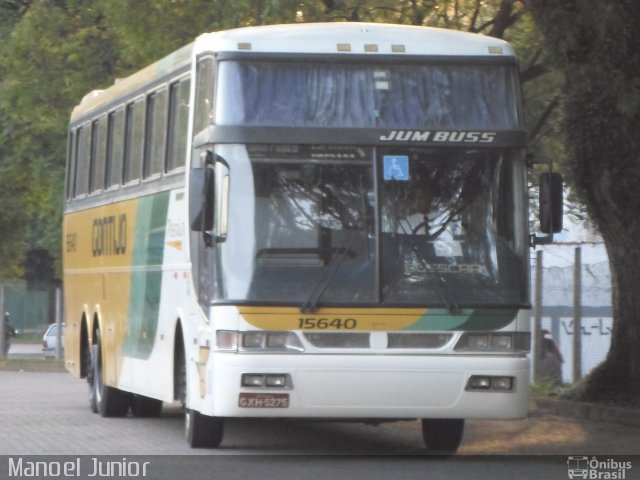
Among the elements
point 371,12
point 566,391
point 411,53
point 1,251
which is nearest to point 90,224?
point 371,12

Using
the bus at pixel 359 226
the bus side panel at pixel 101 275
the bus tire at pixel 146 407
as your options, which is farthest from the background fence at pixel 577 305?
the bus at pixel 359 226

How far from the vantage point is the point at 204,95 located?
1351 centimetres

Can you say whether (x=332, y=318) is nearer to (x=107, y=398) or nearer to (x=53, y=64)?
(x=107, y=398)

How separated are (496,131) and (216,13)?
771 centimetres

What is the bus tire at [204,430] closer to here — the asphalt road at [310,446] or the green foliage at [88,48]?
the asphalt road at [310,446]

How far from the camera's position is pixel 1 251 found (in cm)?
3922

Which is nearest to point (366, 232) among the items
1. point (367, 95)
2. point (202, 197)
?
point (367, 95)

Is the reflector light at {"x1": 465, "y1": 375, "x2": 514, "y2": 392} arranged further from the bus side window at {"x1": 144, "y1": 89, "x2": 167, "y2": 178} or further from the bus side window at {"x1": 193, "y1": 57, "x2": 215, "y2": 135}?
the bus side window at {"x1": 144, "y1": 89, "x2": 167, "y2": 178}

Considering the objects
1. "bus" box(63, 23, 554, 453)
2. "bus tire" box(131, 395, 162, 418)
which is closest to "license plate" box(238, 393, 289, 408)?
"bus" box(63, 23, 554, 453)

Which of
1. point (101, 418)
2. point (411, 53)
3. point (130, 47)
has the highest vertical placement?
point (130, 47)

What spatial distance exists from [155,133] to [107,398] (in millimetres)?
3944

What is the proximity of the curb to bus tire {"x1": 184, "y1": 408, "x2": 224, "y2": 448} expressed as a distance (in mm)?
4648

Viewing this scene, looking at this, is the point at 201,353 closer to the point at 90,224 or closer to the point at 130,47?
the point at 90,224

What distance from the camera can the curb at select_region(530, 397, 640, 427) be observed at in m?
16.3
